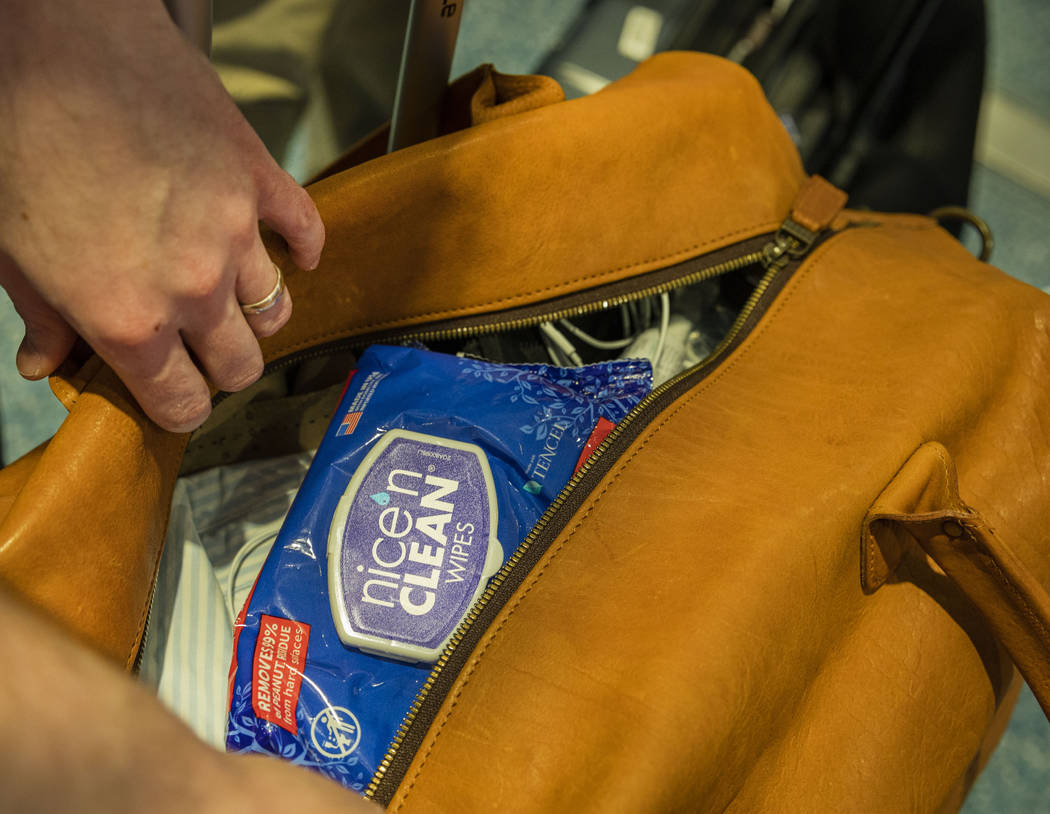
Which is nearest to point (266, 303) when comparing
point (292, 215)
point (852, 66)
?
point (292, 215)

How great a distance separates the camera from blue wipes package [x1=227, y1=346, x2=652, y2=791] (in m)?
0.49

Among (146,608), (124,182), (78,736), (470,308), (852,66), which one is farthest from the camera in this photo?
(852,66)

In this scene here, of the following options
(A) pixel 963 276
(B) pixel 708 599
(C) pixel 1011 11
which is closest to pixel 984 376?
(A) pixel 963 276

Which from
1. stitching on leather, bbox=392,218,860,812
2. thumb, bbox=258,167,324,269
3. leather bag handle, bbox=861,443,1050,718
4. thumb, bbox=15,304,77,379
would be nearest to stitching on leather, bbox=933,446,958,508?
leather bag handle, bbox=861,443,1050,718

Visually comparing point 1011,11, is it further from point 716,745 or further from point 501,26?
point 716,745

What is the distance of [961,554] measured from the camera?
50 cm

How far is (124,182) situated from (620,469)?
0.32 meters

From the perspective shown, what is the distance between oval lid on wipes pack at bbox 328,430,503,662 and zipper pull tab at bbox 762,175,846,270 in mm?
315

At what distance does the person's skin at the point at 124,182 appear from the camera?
1.09ft

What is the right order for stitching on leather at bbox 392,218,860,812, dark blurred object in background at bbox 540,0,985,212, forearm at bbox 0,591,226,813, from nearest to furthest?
1. forearm at bbox 0,591,226,813
2. stitching on leather at bbox 392,218,860,812
3. dark blurred object in background at bbox 540,0,985,212

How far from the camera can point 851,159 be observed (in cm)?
99

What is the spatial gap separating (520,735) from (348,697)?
13 cm

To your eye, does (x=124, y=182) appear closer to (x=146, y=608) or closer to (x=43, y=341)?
(x=43, y=341)

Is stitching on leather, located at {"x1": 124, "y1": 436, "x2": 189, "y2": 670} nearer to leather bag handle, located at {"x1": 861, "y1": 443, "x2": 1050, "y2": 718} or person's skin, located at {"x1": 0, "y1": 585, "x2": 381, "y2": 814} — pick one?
person's skin, located at {"x1": 0, "y1": 585, "x2": 381, "y2": 814}
